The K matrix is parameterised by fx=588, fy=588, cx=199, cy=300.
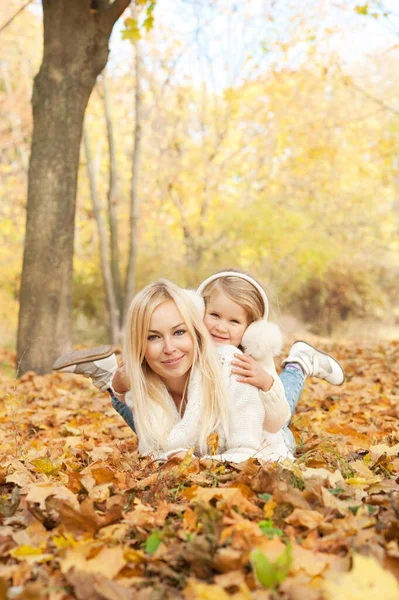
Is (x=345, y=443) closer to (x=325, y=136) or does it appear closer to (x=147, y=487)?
(x=147, y=487)

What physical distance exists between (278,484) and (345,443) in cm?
122

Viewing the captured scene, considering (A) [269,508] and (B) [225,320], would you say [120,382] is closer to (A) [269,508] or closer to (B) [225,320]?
(B) [225,320]

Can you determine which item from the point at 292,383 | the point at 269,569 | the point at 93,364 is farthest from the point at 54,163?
the point at 269,569

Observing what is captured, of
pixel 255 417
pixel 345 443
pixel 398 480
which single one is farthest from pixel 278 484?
pixel 345 443

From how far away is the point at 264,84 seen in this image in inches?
498

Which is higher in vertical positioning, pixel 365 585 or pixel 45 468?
pixel 365 585

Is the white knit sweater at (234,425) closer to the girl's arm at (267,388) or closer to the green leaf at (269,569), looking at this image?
the girl's arm at (267,388)

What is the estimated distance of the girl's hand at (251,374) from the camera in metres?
2.69

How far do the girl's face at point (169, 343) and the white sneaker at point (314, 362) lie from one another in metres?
1.11

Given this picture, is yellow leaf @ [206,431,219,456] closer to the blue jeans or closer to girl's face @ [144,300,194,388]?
girl's face @ [144,300,194,388]

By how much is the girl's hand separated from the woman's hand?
60cm

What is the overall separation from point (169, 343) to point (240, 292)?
630 millimetres

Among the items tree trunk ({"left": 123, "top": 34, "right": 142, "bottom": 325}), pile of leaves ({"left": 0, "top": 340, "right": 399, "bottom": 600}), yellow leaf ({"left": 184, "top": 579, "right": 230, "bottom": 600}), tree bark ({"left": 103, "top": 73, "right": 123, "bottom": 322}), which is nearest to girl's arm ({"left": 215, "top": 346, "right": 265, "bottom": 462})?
pile of leaves ({"left": 0, "top": 340, "right": 399, "bottom": 600})

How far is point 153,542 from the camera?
164 centimetres
